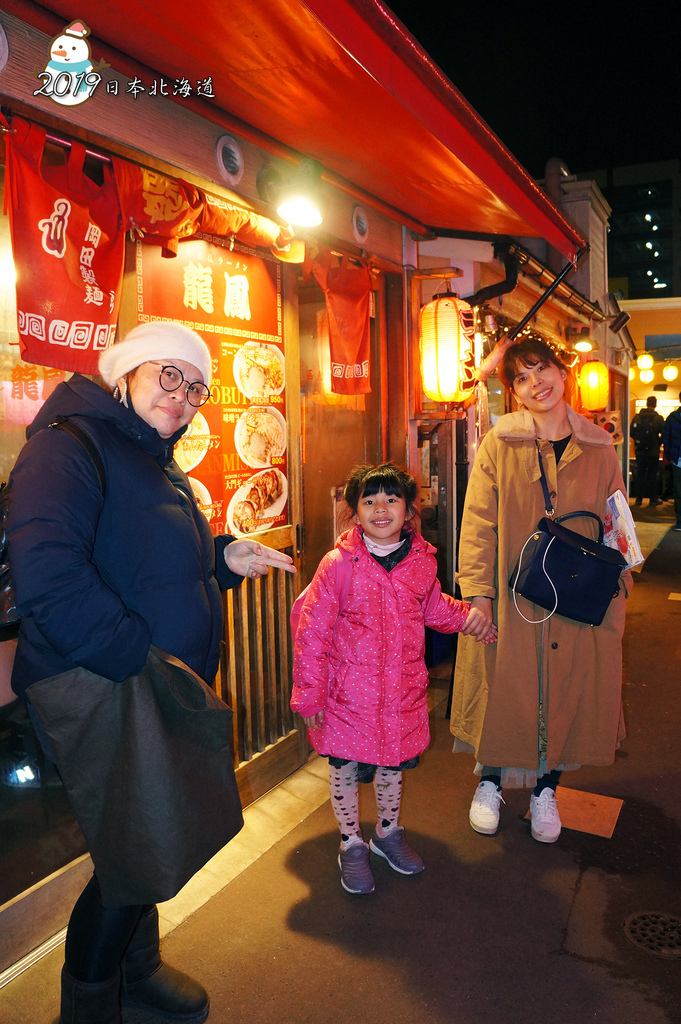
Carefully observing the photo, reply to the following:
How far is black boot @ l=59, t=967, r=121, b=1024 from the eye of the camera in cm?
229

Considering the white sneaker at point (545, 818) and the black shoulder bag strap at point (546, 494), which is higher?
the black shoulder bag strap at point (546, 494)

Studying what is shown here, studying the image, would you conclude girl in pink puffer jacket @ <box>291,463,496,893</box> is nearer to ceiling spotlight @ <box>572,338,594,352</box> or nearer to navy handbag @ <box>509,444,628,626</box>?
navy handbag @ <box>509,444,628,626</box>

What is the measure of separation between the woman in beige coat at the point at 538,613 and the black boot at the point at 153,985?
6.31ft

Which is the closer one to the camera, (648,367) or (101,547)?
(101,547)

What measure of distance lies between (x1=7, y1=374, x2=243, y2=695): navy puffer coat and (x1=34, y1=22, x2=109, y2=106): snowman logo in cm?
156

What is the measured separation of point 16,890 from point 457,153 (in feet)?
14.8

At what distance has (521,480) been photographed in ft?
12.7

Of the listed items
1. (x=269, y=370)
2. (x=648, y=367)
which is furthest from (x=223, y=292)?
(x=648, y=367)

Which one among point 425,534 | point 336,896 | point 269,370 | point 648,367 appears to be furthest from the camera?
point 648,367

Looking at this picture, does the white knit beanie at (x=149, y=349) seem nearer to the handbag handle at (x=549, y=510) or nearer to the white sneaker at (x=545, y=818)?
the handbag handle at (x=549, y=510)

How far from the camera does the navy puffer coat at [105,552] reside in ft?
6.45

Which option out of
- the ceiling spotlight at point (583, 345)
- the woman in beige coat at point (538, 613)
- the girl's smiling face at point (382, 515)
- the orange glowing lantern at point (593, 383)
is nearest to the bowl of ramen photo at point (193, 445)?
the girl's smiling face at point (382, 515)

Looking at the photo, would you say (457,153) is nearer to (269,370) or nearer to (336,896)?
(269,370)

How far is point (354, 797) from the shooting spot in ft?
12.0
